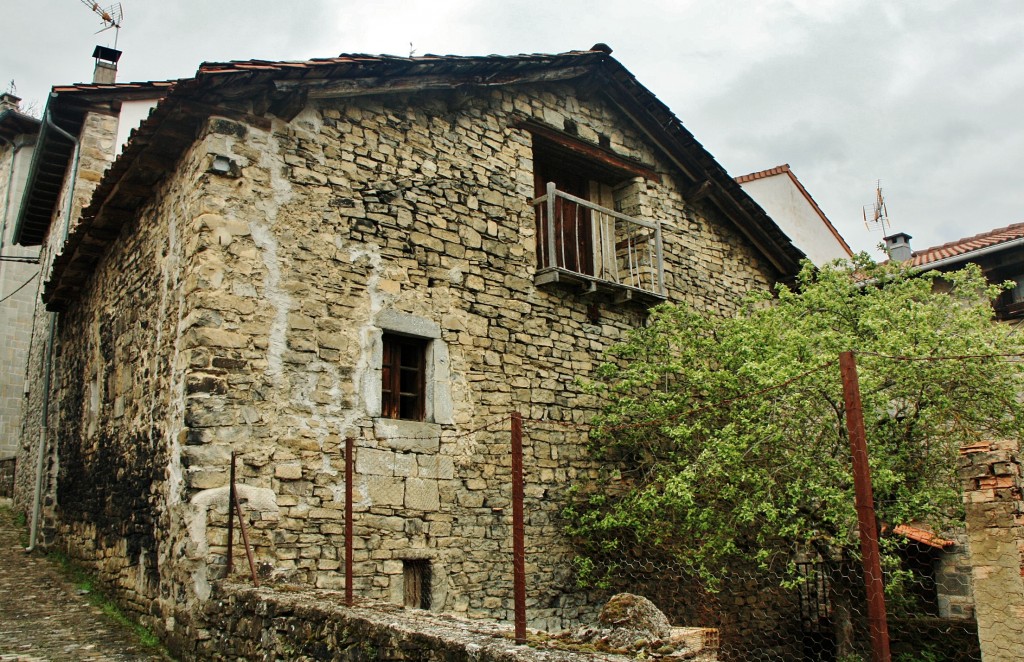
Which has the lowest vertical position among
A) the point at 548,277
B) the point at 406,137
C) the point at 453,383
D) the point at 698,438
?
the point at 698,438

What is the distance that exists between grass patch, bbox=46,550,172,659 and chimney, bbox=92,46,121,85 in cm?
832

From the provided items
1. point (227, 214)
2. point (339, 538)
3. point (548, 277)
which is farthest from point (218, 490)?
point (548, 277)

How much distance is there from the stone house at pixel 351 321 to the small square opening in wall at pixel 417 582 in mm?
21

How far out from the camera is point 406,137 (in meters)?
8.17

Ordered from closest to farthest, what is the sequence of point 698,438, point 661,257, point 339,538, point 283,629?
point 283,629 < point 339,538 < point 698,438 < point 661,257

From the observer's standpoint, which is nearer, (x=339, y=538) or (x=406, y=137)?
(x=339, y=538)

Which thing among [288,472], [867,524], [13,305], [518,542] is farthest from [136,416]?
[13,305]

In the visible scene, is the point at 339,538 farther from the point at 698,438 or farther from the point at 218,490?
the point at 698,438

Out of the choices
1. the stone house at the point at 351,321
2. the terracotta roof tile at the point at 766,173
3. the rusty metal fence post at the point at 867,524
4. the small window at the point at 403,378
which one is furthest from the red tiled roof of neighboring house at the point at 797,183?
the rusty metal fence post at the point at 867,524

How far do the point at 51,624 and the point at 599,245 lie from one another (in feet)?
22.7

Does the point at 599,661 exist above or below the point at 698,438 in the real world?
below

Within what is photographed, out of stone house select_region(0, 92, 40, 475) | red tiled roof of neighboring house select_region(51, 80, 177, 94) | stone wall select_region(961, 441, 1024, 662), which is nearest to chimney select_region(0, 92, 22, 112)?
stone house select_region(0, 92, 40, 475)

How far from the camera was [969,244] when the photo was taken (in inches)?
498

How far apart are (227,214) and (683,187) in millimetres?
6376
